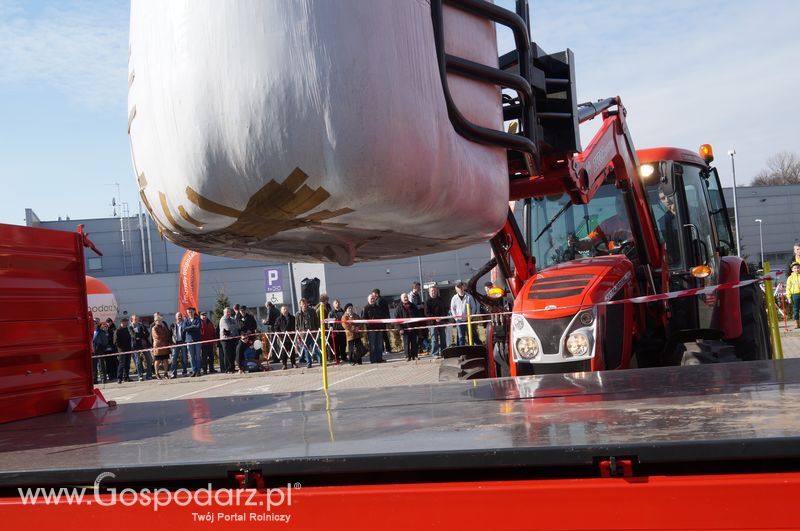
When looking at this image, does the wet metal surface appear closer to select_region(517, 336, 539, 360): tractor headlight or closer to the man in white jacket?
select_region(517, 336, 539, 360): tractor headlight

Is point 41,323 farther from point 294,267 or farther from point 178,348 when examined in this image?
point 294,267

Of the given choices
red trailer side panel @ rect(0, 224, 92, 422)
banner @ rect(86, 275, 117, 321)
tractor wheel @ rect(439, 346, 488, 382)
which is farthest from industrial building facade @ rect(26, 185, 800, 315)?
red trailer side panel @ rect(0, 224, 92, 422)

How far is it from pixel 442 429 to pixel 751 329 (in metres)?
5.34

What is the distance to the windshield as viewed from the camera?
23.0 feet

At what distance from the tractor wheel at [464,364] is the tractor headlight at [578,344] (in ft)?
A: 4.40

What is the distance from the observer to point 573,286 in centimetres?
629

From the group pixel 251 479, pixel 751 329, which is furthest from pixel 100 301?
pixel 251 479

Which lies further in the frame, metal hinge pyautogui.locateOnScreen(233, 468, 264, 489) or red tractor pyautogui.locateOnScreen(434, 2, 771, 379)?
red tractor pyautogui.locateOnScreen(434, 2, 771, 379)

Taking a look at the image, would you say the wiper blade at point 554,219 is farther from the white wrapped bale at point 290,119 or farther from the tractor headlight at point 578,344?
the white wrapped bale at point 290,119

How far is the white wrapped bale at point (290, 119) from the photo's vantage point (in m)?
2.25

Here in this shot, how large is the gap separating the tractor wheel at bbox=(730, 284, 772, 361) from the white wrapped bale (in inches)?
209

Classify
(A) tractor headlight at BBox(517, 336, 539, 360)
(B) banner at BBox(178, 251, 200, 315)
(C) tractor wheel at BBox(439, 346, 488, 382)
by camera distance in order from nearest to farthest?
(A) tractor headlight at BBox(517, 336, 539, 360) < (C) tractor wheel at BBox(439, 346, 488, 382) < (B) banner at BBox(178, 251, 200, 315)

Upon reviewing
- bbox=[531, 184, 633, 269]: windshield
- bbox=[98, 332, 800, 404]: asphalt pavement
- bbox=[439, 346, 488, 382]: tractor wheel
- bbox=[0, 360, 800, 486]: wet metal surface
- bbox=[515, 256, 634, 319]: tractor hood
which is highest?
bbox=[531, 184, 633, 269]: windshield

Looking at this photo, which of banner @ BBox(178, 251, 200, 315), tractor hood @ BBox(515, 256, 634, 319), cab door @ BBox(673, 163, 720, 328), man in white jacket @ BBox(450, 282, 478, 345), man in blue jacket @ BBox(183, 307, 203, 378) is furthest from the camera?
banner @ BBox(178, 251, 200, 315)
